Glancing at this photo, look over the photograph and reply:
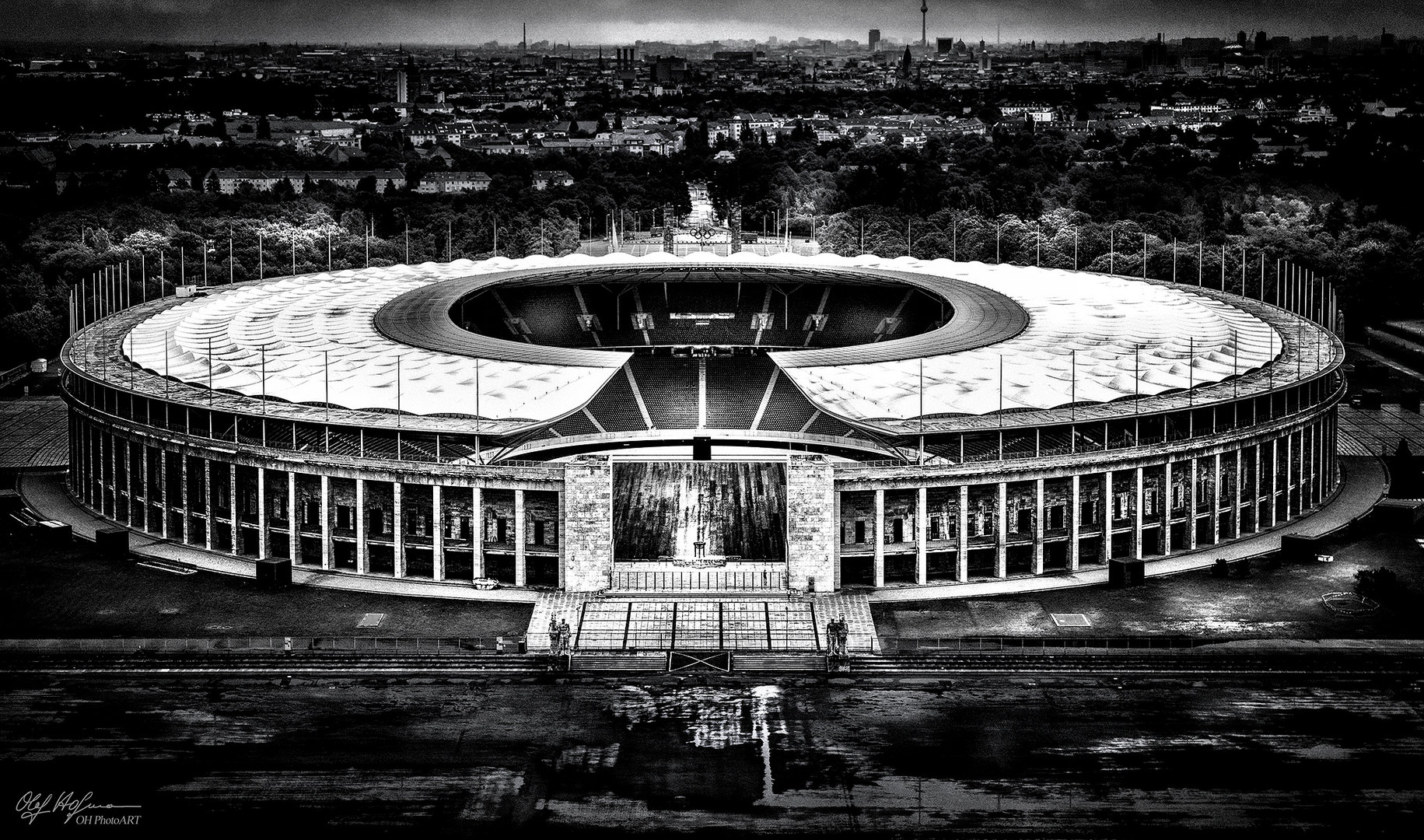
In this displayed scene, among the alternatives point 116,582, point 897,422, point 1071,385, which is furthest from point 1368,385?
point 116,582

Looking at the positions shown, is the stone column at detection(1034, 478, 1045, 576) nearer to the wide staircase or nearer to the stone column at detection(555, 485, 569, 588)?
the wide staircase

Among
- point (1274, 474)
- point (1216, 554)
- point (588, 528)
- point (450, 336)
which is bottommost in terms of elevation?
point (1216, 554)

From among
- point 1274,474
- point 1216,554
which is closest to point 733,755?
point 1216,554

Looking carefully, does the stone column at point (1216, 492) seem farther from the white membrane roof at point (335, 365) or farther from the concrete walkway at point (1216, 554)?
the white membrane roof at point (335, 365)

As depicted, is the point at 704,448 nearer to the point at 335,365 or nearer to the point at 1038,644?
the point at 335,365

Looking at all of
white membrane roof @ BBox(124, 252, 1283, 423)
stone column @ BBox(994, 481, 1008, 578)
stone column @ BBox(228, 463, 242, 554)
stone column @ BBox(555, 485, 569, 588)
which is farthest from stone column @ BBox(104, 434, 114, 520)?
stone column @ BBox(994, 481, 1008, 578)
